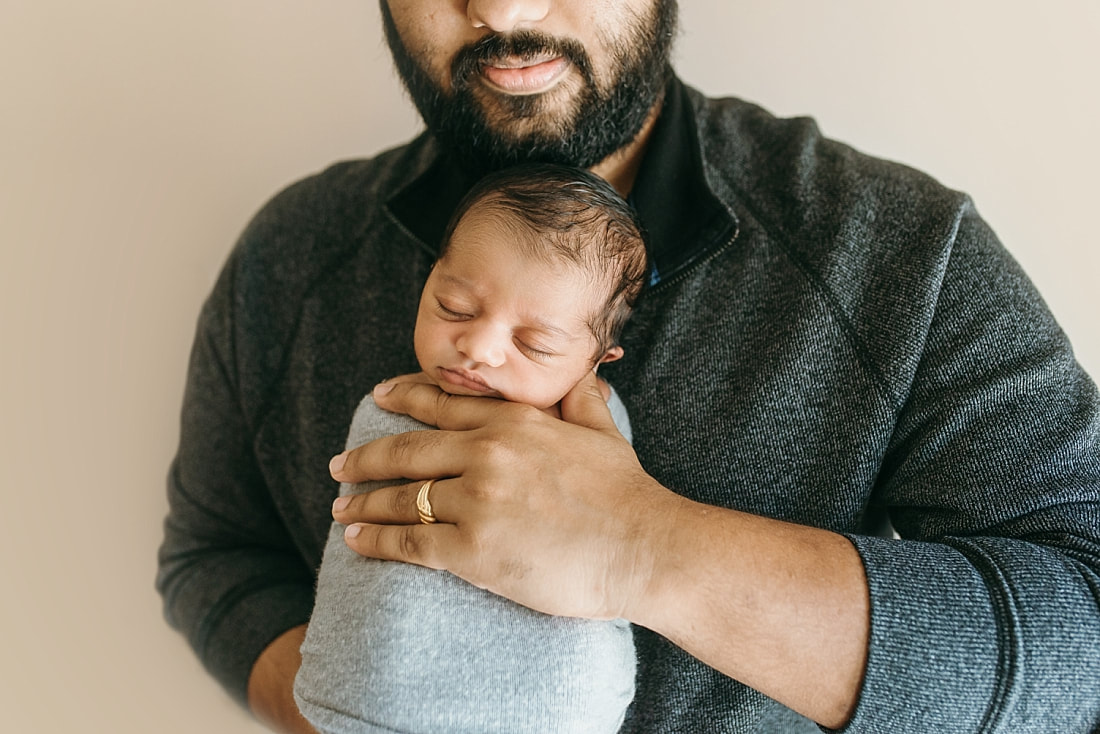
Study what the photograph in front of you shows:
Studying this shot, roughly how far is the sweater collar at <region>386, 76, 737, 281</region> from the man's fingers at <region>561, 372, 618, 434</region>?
246 mm

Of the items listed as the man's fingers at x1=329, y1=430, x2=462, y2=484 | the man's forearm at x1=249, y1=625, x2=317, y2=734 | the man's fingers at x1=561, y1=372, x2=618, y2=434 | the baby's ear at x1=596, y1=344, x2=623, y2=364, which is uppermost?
the baby's ear at x1=596, y1=344, x2=623, y2=364

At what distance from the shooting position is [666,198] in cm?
136

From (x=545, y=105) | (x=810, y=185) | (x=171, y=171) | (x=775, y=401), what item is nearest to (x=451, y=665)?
(x=775, y=401)

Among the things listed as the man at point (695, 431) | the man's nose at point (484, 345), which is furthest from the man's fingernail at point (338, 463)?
the man's nose at point (484, 345)

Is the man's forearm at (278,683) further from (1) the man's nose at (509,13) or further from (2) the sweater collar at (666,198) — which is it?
(1) the man's nose at (509,13)

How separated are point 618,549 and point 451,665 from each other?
0.25 metres

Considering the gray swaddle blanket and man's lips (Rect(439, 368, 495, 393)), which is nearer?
the gray swaddle blanket

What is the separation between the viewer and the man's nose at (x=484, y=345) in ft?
3.48

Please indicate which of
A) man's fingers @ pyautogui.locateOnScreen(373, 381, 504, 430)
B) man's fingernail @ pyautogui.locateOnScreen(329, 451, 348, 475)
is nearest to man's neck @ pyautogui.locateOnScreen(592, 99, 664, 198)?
man's fingers @ pyautogui.locateOnScreen(373, 381, 504, 430)

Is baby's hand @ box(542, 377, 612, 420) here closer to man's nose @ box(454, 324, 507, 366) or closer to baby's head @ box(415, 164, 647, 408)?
baby's head @ box(415, 164, 647, 408)

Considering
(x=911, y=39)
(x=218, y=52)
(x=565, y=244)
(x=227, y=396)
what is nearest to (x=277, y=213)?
(x=227, y=396)

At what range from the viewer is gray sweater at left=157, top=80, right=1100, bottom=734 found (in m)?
0.98

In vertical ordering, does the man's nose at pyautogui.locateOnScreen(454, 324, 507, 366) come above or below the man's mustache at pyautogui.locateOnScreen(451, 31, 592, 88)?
below

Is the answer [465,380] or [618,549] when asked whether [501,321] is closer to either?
[465,380]
